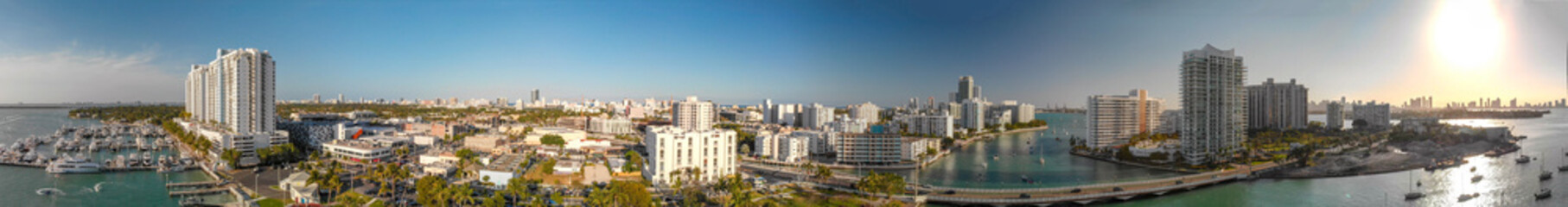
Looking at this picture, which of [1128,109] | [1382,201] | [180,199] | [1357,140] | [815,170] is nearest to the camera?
[1382,201]

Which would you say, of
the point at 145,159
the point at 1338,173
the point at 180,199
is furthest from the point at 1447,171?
the point at 145,159

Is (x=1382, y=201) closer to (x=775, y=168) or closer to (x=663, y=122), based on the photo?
(x=775, y=168)

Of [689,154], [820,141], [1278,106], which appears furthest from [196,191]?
[1278,106]

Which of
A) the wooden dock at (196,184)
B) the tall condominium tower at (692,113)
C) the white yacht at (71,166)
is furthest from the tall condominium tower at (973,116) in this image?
the white yacht at (71,166)

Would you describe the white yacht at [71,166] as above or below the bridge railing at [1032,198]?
above

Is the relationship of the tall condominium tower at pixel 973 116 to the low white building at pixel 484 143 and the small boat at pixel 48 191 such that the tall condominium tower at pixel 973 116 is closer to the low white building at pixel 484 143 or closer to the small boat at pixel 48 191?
the low white building at pixel 484 143

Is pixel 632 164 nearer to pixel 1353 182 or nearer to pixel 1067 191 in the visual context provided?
pixel 1067 191
